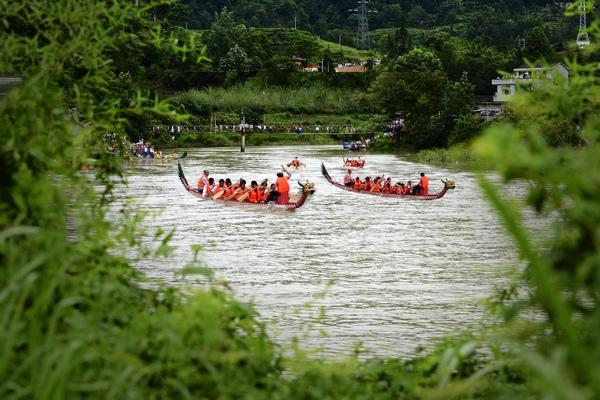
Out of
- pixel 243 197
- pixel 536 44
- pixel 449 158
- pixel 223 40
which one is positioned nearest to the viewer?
pixel 243 197

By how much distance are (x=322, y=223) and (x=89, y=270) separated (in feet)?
62.7

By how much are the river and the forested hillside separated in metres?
124

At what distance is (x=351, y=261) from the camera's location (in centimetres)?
1772

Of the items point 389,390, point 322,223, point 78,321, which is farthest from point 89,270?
point 322,223

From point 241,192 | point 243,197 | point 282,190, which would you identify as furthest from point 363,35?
point 282,190

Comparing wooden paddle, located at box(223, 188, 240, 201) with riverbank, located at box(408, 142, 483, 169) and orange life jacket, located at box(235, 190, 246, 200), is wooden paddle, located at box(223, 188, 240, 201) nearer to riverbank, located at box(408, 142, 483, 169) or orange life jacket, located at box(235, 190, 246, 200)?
orange life jacket, located at box(235, 190, 246, 200)

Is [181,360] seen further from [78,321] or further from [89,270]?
[89,270]

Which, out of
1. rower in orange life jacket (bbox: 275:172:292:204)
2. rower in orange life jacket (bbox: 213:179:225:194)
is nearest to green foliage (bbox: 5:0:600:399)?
rower in orange life jacket (bbox: 275:172:292:204)

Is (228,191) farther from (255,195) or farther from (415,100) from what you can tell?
(415,100)

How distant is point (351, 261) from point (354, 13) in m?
171

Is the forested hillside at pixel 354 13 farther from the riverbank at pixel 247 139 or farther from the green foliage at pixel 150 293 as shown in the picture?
the green foliage at pixel 150 293

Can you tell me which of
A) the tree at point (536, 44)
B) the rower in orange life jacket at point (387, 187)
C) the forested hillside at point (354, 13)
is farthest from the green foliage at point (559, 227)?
the forested hillside at point (354, 13)

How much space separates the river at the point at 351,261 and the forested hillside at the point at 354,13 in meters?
124

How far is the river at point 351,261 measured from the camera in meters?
11.8
